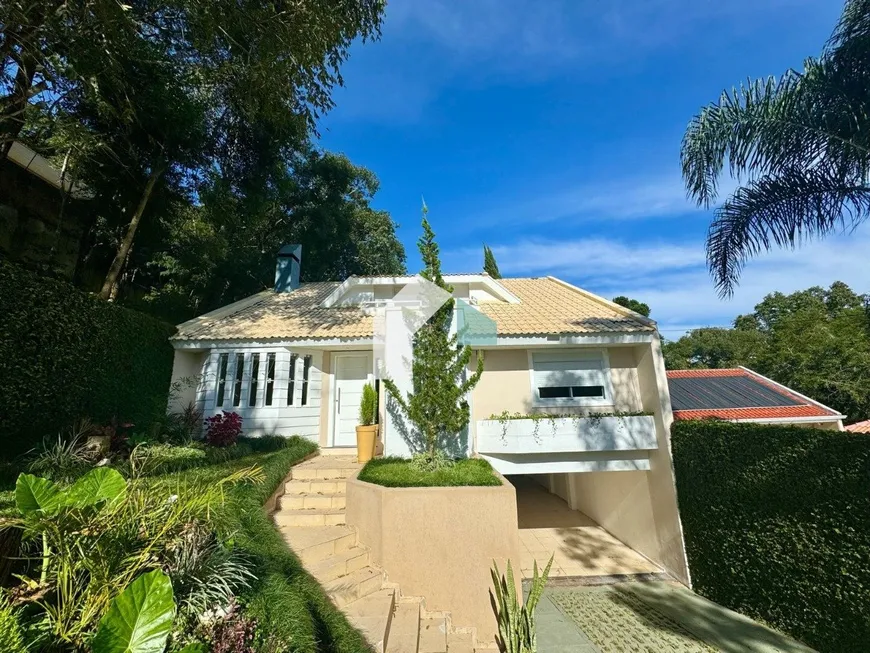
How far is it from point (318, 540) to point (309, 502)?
1.32 meters

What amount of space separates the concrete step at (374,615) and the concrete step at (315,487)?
2.60 meters

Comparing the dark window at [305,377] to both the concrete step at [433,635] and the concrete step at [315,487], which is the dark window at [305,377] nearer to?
the concrete step at [315,487]

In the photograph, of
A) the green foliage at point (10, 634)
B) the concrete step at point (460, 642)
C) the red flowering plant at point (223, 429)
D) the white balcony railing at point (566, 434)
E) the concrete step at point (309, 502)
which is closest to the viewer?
the green foliage at point (10, 634)

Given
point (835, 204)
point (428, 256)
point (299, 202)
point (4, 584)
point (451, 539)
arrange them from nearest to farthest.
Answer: point (4, 584), point (451, 539), point (835, 204), point (428, 256), point (299, 202)

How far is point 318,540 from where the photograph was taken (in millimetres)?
6238

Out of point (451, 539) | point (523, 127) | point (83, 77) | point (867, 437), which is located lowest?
point (451, 539)

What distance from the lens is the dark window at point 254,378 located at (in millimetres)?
11531

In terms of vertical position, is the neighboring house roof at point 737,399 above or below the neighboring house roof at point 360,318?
below

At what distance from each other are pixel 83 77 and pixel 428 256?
8.95 meters

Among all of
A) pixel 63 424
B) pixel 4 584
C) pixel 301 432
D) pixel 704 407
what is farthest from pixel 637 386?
pixel 63 424

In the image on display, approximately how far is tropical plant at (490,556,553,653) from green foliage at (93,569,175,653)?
4.74 metres

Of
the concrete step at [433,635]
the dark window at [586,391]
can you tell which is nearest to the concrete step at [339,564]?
the concrete step at [433,635]

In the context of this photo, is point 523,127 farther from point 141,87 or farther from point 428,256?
point 141,87

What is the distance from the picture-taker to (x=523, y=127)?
1291 cm
